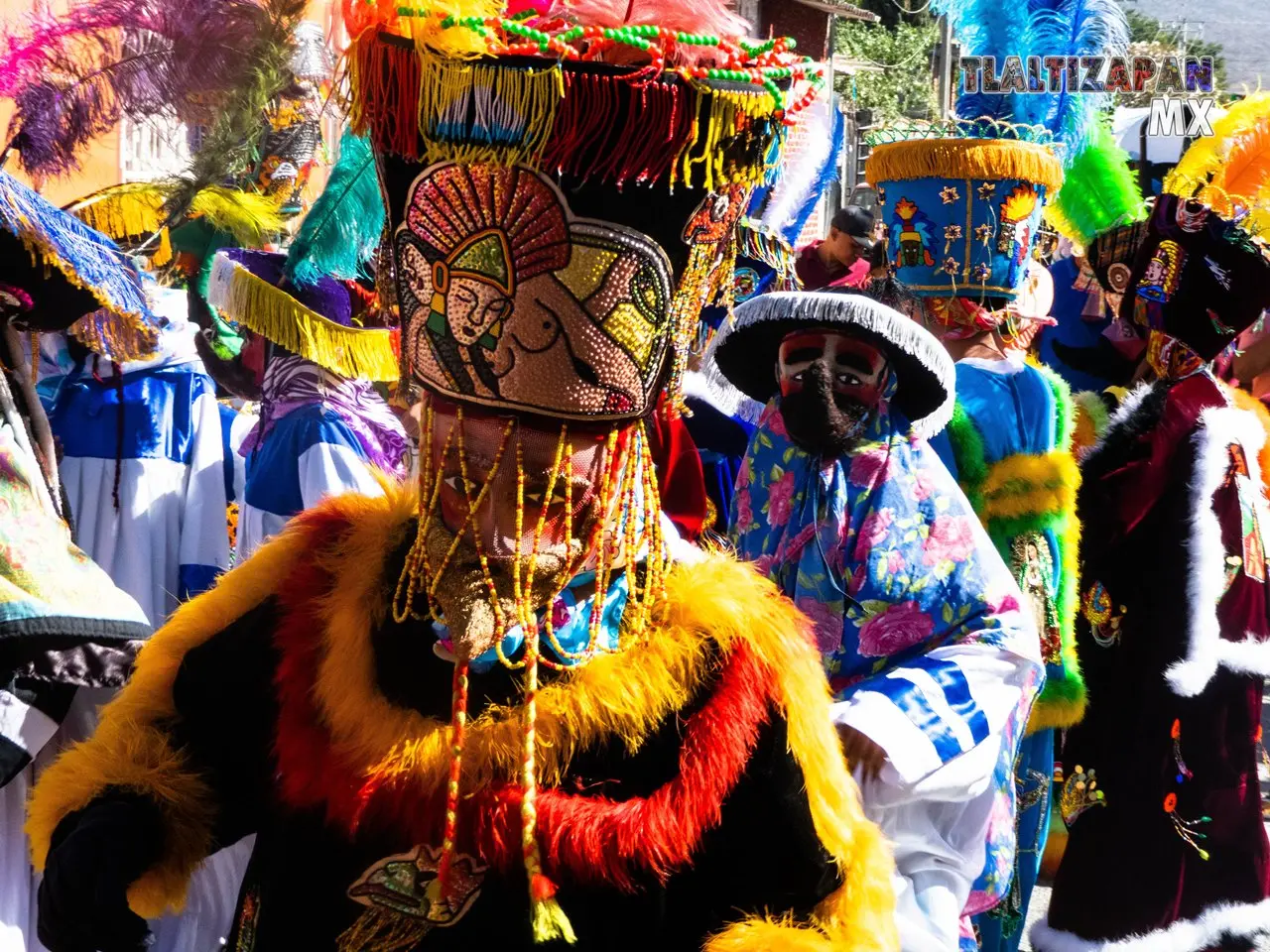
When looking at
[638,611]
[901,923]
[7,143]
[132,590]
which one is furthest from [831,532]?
[132,590]

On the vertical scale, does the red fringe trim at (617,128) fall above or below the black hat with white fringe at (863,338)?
above

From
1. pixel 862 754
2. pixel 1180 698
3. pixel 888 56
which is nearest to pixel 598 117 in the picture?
pixel 862 754

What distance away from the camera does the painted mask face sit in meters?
3.54

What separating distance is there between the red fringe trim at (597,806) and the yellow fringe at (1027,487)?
104 inches

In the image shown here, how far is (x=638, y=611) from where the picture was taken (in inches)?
81.5

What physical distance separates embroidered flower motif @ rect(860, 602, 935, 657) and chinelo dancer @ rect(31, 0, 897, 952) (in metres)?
1.21

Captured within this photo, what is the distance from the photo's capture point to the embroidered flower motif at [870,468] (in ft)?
11.5

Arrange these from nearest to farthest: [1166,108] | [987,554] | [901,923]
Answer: [901,923], [987,554], [1166,108]

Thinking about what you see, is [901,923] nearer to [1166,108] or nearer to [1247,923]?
[1247,923]

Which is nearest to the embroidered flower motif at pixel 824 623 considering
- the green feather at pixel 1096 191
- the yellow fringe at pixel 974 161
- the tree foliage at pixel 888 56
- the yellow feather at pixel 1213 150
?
the yellow fringe at pixel 974 161

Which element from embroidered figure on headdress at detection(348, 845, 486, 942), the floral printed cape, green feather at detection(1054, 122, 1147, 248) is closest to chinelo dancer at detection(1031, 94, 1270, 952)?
green feather at detection(1054, 122, 1147, 248)

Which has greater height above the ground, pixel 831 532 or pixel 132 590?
pixel 831 532

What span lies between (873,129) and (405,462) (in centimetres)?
213

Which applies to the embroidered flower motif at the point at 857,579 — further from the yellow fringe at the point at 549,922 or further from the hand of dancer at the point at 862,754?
the yellow fringe at the point at 549,922
